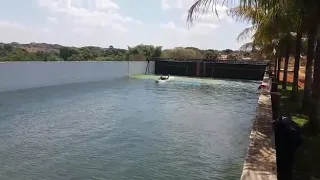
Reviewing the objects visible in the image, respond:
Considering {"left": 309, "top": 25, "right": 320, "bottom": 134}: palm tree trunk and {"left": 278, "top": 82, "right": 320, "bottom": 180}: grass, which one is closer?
{"left": 278, "top": 82, "right": 320, "bottom": 180}: grass

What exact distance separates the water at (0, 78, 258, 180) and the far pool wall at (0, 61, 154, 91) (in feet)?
6.98

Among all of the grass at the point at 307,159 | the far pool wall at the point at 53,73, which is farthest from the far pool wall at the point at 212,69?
the grass at the point at 307,159

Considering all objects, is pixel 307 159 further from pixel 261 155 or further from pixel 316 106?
pixel 261 155

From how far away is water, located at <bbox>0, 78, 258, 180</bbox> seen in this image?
34.1 ft

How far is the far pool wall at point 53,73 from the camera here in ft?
89.8

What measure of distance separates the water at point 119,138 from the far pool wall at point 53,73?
6.98ft

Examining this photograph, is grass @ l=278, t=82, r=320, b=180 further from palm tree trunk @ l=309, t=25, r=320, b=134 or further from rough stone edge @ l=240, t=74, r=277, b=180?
rough stone edge @ l=240, t=74, r=277, b=180

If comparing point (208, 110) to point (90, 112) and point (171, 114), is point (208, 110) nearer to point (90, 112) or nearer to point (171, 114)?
point (171, 114)

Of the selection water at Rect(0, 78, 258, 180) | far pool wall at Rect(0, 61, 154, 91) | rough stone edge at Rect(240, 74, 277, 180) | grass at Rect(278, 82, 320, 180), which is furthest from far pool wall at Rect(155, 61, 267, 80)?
rough stone edge at Rect(240, 74, 277, 180)

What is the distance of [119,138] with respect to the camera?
1429 centimetres

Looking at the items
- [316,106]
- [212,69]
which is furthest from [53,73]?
[316,106]

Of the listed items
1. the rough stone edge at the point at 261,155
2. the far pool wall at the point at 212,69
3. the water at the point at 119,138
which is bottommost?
the water at the point at 119,138

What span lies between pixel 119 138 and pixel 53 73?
21.0 m

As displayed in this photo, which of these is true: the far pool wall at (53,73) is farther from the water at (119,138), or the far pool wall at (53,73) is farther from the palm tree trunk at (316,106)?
the palm tree trunk at (316,106)
